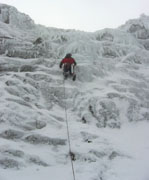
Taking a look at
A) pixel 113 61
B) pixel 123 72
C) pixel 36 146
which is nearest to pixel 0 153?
pixel 36 146

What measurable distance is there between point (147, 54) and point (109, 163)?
362 inches

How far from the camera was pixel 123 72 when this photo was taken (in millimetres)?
10000

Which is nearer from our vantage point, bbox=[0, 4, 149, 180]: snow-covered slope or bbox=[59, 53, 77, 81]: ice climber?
bbox=[0, 4, 149, 180]: snow-covered slope

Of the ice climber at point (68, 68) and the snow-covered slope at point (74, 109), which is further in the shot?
the ice climber at point (68, 68)

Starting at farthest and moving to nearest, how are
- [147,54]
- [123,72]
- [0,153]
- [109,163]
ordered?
[147,54] → [123,72] → [109,163] → [0,153]

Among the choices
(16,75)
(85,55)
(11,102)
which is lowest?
(11,102)

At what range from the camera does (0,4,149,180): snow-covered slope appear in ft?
15.1

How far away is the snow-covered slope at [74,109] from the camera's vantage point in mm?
4606

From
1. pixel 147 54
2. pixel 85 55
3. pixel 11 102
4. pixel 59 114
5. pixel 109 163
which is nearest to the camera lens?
pixel 109 163

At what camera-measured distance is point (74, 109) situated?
7.32 metres

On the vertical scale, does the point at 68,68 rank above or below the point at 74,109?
above

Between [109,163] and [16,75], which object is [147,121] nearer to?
[109,163]

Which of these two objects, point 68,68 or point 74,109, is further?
point 68,68

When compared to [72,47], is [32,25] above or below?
above
